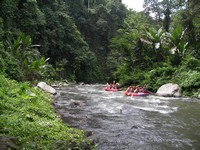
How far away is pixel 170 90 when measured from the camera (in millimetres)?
16031

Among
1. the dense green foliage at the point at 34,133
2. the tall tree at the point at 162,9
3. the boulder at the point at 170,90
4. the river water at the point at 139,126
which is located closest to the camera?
the dense green foliage at the point at 34,133

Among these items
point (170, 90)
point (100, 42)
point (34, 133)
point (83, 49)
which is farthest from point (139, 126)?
point (100, 42)

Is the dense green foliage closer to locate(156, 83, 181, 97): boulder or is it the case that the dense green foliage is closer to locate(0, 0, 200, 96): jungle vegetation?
locate(0, 0, 200, 96): jungle vegetation

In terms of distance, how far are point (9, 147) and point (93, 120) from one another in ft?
13.7

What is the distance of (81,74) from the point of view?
36.2m

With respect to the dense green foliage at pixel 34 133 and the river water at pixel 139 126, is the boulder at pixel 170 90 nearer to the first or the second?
the river water at pixel 139 126

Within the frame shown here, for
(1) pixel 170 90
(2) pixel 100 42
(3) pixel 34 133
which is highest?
(2) pixel 100 42

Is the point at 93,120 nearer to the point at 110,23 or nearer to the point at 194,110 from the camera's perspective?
the point at 194,110

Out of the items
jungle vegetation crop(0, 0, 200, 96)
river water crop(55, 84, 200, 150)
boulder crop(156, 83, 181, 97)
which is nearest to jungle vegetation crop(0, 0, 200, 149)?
jungle vegetation crop(0, 0, 200, 96)

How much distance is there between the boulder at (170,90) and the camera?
1571 cm

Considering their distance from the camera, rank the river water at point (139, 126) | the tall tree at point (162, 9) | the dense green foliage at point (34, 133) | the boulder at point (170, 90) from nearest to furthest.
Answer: the dense green foliage at point (34, 133) → the river water at point (139, 126) → the boulder at point (170, 90) → the tall tree at point (162, 9)

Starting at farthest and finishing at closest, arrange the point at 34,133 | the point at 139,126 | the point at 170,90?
the point at 170,90 → the point at 139,126 → the point at 34,133

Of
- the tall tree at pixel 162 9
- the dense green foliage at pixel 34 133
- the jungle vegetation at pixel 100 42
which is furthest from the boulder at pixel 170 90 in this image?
the tall tree at pixel 162 9

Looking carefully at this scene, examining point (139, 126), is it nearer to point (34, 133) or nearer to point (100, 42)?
point (34, 133)
